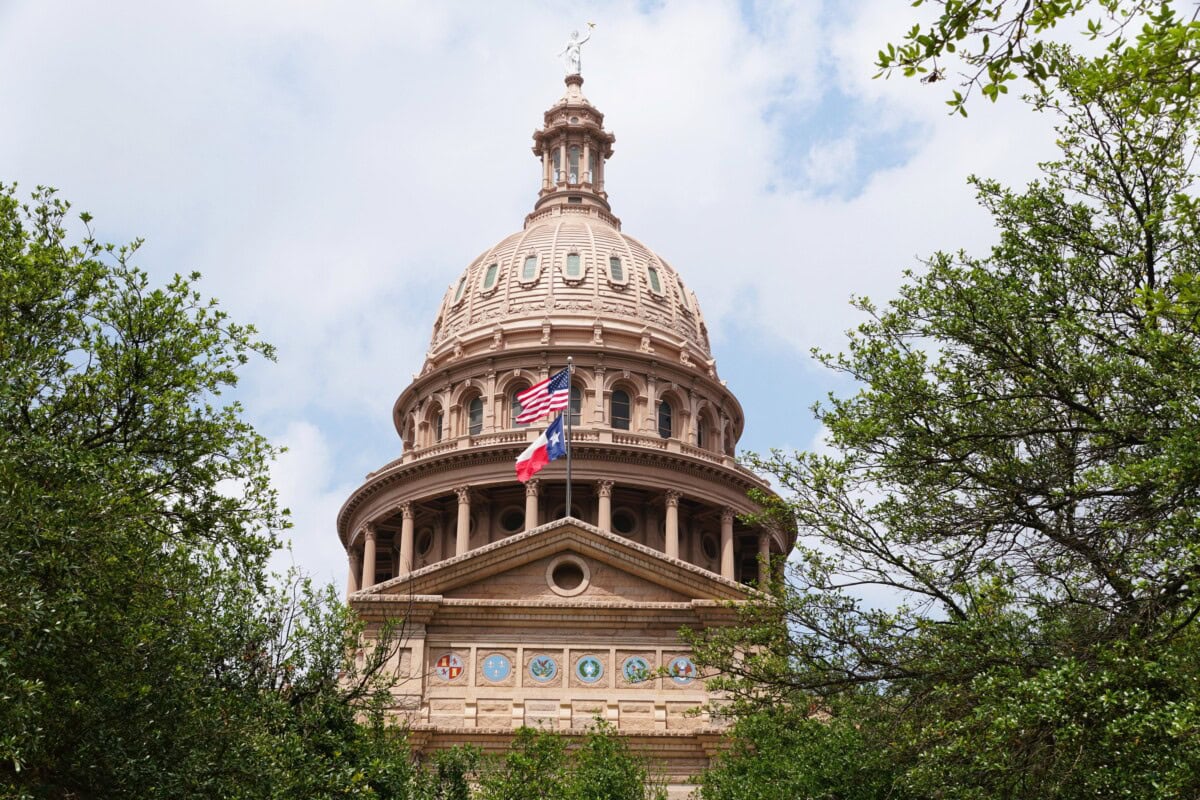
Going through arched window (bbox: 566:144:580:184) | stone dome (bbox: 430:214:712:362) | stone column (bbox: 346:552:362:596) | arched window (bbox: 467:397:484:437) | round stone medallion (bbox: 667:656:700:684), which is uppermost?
arched window (bbox: 566:144:580:184)

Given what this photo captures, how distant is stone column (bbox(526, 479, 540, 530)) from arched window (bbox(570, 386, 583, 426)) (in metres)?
5.34

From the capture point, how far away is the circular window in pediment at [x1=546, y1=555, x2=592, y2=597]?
4028cm

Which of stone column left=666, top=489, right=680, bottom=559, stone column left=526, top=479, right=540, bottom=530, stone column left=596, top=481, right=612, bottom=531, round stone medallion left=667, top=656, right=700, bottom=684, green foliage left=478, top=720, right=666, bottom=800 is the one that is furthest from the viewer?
stone column left=666, top=489, right=680, bottom=559

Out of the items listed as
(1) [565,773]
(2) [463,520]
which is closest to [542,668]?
(1) [565,773]

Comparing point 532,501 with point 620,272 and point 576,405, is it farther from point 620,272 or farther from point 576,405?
point 620,272

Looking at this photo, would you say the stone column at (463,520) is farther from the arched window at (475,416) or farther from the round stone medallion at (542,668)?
the round stone medallion at (542,668)

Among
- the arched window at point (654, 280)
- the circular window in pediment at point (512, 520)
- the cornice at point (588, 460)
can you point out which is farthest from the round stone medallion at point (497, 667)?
the arched window at point (654, 280)

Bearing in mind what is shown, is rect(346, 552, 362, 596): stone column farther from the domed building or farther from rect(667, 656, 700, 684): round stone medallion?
rect(667, 656, 700, 684): round stone medallion

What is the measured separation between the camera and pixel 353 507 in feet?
237

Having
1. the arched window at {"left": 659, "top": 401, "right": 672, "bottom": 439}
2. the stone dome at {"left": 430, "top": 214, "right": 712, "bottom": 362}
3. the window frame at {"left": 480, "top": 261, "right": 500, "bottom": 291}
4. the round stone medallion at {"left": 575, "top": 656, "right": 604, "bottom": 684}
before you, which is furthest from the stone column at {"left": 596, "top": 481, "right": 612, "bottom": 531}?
the round stone medallion at {"left": 575, "top": 656, "right": 604, "bottom": 684}

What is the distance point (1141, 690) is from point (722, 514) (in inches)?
2056

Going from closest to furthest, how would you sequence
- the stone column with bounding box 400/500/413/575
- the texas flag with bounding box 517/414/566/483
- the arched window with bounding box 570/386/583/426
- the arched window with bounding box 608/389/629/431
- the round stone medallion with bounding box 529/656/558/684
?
the round stone medallion with bounding box 529/656/558/684 < the texas flag with bounding box 517/414/566/483 < the stone column with bounding box 400/500/413/575 < the arched window with bounding box 570/386/583/426 < the arched window with bounding box 608/389/629/431

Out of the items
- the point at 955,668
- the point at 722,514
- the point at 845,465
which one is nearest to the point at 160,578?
the point at 845,465

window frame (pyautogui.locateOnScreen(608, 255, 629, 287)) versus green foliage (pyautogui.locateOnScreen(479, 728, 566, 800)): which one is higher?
window frame (pyautogui.locateOnScreen(608, 255, 629, 287))
